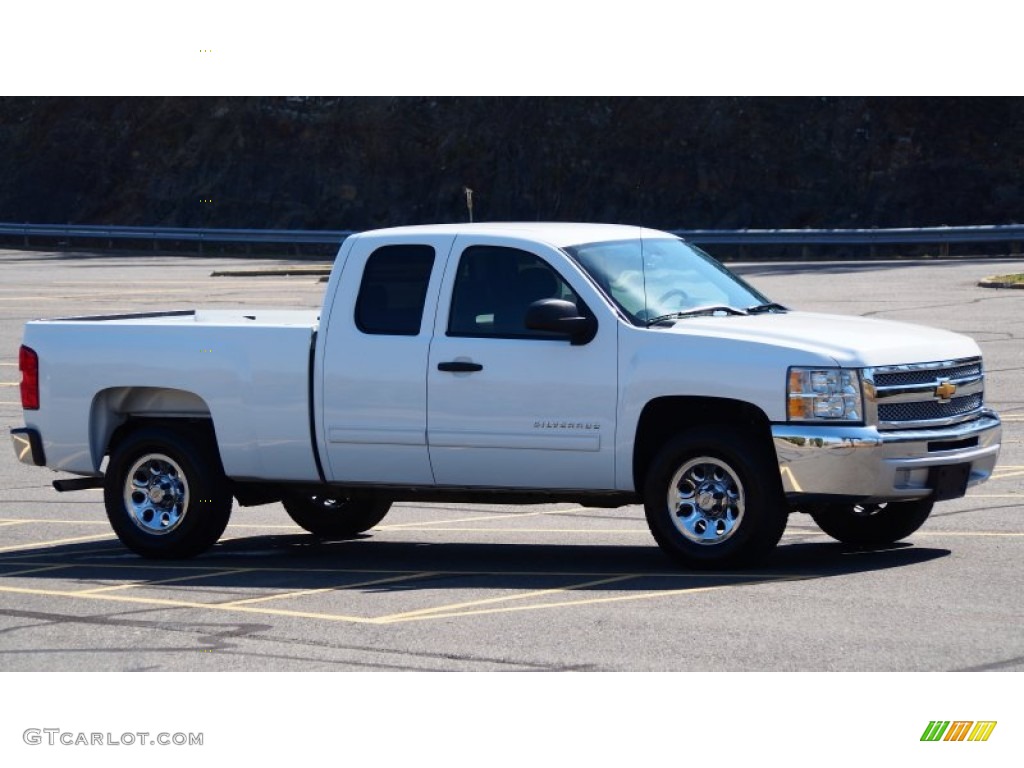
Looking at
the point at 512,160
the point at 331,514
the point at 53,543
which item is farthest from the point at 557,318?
the point at 512,160

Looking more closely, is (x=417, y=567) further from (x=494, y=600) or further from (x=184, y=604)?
(x=184, y=604)

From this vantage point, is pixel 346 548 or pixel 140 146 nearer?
pixel 346 548

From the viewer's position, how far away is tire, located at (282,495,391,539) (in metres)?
12.2

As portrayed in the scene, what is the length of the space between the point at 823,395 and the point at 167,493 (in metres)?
4.21

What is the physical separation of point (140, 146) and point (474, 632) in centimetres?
5497

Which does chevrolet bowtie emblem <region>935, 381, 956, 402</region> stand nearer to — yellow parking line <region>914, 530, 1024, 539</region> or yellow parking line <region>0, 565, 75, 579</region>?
yellow parking line <region>914, 530, 1024, 539</region>

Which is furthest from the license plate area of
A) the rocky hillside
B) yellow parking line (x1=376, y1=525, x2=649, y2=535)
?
the rocky hillside

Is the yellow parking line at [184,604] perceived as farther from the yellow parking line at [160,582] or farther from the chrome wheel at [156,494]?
the chrome wheel at [156,494]

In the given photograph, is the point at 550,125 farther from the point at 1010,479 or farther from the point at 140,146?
the point at 1010,479

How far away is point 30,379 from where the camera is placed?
38.8 ft

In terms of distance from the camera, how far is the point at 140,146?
202 feet

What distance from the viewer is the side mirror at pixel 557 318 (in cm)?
1009

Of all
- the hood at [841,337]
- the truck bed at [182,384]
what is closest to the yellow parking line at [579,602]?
the hood at [841,337]

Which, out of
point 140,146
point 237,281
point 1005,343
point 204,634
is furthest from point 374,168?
point 204,634
